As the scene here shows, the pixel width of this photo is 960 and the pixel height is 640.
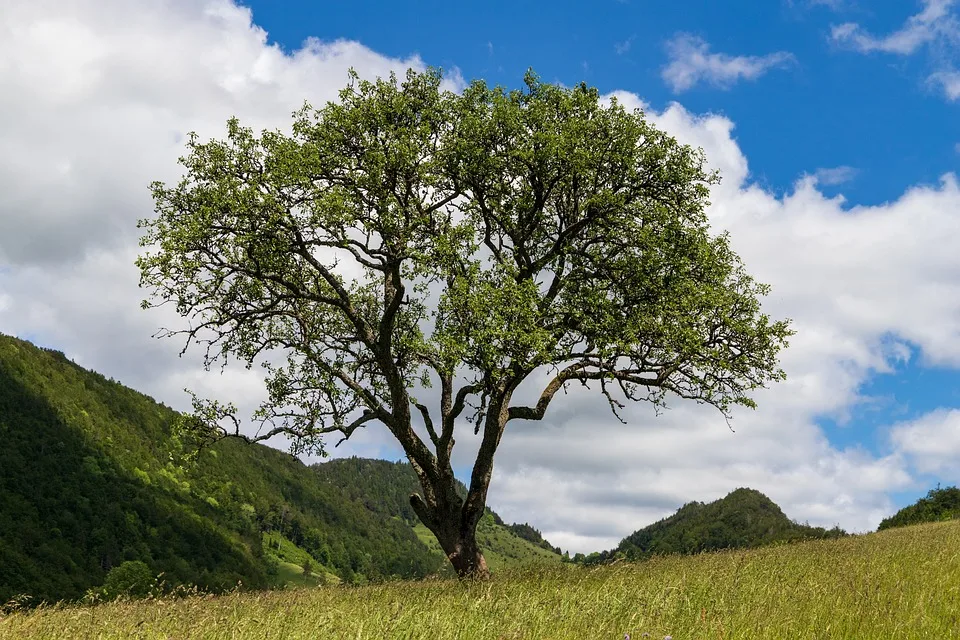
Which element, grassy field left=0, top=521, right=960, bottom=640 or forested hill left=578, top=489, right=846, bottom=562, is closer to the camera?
grassy field left=0, top=521, right=960, bottom=640

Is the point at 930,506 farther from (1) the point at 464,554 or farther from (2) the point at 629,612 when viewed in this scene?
(2) the point at 629,612

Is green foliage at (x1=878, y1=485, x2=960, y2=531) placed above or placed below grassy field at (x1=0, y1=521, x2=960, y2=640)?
above

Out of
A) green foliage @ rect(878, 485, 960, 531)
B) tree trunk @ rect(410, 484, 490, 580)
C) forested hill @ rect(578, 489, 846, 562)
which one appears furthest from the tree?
forested hill @ rect(578, 489, 846, 562)

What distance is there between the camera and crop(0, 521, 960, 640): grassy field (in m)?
8.11

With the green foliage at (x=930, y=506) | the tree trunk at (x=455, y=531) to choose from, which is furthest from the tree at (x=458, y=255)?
the green foliage at (x=930, y=506)

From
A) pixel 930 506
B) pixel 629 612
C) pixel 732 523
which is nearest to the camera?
pixel 629 612

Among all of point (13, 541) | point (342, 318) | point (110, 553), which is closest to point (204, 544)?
point (110, 553)

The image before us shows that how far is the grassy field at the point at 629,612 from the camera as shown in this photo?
8.11m

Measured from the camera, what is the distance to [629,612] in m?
8.97

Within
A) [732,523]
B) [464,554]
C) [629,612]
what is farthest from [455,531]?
[732,523]

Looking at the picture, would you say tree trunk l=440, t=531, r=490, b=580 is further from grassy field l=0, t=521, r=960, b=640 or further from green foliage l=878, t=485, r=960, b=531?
green foliage l=878, t=485, r=960, b=531

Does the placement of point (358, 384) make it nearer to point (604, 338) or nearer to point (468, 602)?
point (604, 338)

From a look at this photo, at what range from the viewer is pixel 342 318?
72.8ft

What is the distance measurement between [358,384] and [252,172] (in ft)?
23.2
